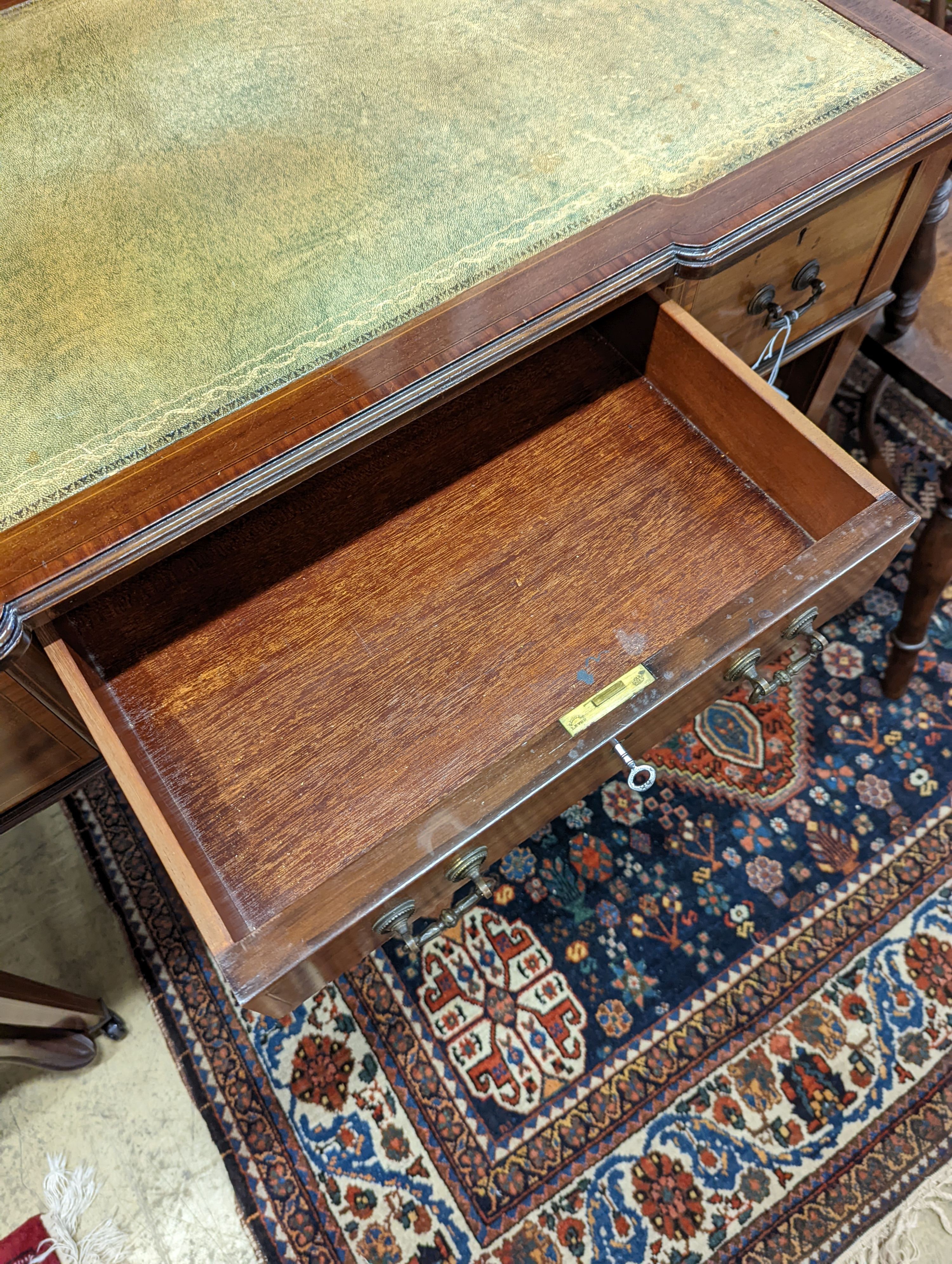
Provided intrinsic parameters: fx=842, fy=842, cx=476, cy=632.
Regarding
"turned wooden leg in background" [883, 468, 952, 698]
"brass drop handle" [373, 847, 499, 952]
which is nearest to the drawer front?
"turned wooden leg in background" [883, 468, 952, 698]

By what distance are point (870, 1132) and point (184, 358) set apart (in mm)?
986

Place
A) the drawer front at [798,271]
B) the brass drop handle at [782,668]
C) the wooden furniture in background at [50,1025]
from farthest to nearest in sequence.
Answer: the wooden furniture in background at [50,1025]
the drawer front at [798,271]
the brass drop handle at [782,668]

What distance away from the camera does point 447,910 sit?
604 mm

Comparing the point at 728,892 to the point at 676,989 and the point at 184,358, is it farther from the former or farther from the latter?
the point at 184,358

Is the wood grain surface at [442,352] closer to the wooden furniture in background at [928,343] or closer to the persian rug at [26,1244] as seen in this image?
the wooden furniture in background at [928,343]

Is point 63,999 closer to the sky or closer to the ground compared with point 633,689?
closer to the sky

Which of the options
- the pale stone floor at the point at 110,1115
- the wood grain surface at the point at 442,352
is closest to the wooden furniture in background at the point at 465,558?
the wood grain surface at the point at 442,352

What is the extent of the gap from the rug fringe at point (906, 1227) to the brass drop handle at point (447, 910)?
61cm

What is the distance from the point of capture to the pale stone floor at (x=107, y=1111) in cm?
88

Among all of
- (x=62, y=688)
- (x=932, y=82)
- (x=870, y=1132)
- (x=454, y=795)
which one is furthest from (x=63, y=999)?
(x=932, y=82)

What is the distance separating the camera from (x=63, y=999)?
Answer: 88 centimetres

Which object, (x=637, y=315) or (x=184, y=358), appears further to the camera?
A: (x=637, y=315)

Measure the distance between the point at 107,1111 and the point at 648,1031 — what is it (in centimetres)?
61

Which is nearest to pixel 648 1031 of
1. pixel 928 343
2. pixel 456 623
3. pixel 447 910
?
pixel 447 910
